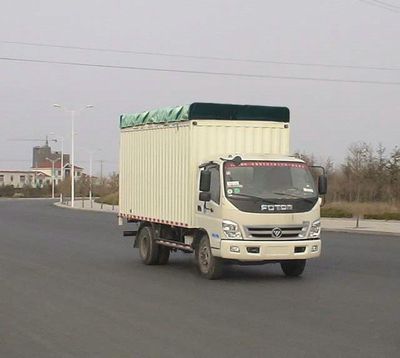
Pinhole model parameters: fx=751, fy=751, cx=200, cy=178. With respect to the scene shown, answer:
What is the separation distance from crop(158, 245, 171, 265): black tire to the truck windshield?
3782 mm

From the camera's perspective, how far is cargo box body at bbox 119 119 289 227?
50.3ft

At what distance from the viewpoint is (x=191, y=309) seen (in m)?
10.8

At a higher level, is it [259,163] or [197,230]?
[259,163]

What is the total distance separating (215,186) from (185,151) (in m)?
1.33

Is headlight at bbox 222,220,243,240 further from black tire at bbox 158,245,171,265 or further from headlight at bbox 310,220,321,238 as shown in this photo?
black tire at bbox 158,245,171,265

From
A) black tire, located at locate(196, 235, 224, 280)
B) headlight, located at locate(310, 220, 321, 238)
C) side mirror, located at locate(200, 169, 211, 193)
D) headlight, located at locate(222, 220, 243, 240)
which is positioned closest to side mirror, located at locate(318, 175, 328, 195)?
headlight, located at locate(310, 220, 321, 238)

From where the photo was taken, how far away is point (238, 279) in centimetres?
1466

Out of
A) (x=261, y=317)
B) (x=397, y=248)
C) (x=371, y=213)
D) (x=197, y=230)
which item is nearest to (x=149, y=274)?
(x=197, y=230)

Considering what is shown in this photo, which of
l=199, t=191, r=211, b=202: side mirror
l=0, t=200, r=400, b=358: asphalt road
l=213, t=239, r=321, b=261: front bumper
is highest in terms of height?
l=199, t=191, r=211, b=202: side mirror

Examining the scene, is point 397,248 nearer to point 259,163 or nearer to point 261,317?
point 259,163

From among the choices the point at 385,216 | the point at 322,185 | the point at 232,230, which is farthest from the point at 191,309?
the point at 385,216

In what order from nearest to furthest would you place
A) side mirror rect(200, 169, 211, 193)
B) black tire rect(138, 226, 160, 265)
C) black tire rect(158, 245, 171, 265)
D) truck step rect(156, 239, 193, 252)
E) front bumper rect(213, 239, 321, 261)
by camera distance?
front bumper rect(213, 239, 321, 261), side mirror rect(200, 169, 211, 193), truck step rect(156, 239, 193, 252), black tire rect(138, 226, 160, 265), black tire rect(158, 245, 171, 265)

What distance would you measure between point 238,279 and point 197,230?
136 centimetres

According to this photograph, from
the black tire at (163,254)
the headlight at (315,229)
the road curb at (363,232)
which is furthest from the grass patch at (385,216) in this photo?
the headlight at (315,229)
